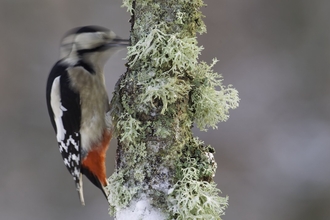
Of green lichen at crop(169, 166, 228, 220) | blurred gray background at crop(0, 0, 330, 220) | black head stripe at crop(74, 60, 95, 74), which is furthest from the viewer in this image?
blurred gray background at crop(0, 0, 330, 220)

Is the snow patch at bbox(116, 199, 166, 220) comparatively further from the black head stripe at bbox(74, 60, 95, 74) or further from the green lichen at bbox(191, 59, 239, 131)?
the black head stripe at bbox(74, 60, 95, 74)

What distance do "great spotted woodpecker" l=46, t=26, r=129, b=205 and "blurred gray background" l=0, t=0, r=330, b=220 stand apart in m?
1.67

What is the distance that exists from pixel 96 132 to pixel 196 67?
0.65 m

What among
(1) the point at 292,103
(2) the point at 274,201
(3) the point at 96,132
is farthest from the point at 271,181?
(3) the point at 96,132

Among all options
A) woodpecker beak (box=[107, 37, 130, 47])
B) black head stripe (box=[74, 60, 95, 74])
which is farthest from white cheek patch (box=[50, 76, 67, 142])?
woodpecker beak (box=[107, 37, 130, 47])

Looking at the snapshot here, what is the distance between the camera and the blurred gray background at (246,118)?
11.1 ft

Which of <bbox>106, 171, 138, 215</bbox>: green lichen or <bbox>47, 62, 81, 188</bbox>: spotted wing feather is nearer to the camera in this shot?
<bbox>106, 171, 138, 215</bbox>: green lichen

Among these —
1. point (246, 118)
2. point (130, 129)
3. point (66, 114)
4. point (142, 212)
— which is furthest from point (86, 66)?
point (246, 118)

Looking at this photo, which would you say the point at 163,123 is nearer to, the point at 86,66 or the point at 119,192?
the point at 119,192

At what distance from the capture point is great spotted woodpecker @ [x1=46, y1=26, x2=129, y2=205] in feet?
5.44

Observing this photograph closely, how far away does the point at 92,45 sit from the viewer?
1.67 m

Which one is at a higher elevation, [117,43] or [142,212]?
[117,43]

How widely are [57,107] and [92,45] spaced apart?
298 millimetres

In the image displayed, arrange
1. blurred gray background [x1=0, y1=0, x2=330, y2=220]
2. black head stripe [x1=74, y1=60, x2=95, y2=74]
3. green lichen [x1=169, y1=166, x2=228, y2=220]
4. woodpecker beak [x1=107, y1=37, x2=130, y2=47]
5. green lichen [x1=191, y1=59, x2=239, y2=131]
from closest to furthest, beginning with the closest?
green lichen [x1=169, y1=166, x2=228, y2=220], green lichen [x1=191, y1=59, x2=239, y2=131], woodpecker beak [x1=107, y1=37, x2=130, y2=47], black head stripe [x1=74, y1=60, x2=95, y2=74], blurred gray background [x1=0, y1=0, x2=330, y2=220]
